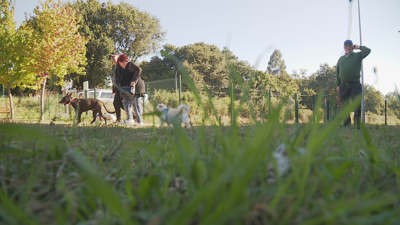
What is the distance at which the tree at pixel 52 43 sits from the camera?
48.1ft

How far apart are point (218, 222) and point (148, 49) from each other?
3570cm

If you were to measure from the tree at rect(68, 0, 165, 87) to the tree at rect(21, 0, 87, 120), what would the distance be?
1384cm

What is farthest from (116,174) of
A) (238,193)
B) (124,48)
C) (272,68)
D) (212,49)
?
(272,68)

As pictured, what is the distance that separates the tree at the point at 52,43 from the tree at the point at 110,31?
45.4 feet

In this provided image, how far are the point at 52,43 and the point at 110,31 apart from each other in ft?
60.8

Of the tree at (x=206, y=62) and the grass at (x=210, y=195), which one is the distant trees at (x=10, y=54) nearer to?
the grass at (x=210, y=195)

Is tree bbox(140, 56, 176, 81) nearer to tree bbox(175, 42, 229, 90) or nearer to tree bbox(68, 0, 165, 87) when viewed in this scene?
tree bbox(175, 42, 229, 90)

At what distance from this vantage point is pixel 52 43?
14.9m

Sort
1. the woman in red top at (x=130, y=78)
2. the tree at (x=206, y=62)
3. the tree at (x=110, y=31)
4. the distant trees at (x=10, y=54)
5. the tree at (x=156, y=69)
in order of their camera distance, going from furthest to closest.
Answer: the tree at (x=156, y=69) < the tree at (x=206, y=62) < the tree at (x=110, y=31) < the distant trees at (x=10, y=54) < the woman in red top at (x=130, y=78)

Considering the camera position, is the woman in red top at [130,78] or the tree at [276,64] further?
the tree at [276,64]

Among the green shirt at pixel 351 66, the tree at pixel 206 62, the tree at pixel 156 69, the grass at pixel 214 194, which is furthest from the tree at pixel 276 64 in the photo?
the grass at pixel 214 194

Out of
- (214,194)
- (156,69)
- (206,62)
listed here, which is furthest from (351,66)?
(156,69)

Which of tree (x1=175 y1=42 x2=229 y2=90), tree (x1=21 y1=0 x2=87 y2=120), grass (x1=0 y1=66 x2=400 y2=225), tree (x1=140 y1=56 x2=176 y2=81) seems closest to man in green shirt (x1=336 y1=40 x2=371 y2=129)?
grass (x1=0 y1=66 x2=400 y2=225)

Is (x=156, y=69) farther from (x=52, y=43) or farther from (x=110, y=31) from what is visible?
(x=52, y=43)
